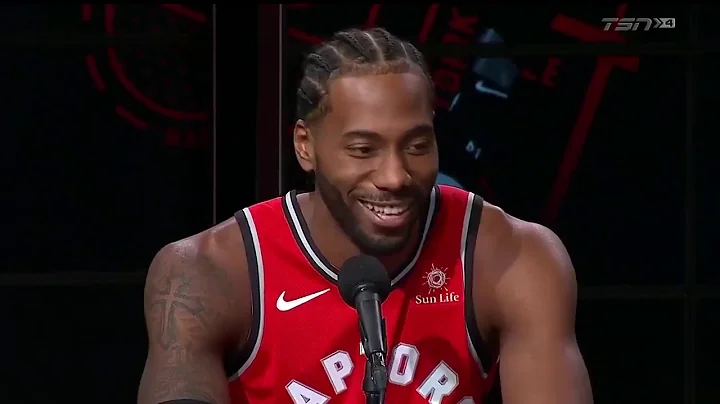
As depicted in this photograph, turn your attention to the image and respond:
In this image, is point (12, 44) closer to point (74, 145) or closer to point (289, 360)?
point (74, 145)

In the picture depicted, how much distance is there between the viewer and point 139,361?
390cm

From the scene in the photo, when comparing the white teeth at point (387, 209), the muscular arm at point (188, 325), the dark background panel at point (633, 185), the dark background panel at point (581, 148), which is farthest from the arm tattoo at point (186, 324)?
the dark background panel at point (633, 185)

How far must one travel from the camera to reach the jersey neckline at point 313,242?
2291 mm

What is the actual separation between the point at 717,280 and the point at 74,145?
5.94 ft

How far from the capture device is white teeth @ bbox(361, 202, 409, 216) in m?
2.13

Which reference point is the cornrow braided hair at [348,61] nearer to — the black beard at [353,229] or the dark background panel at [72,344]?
the black beard at [353,229]

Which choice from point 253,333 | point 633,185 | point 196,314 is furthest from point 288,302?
point 633,185

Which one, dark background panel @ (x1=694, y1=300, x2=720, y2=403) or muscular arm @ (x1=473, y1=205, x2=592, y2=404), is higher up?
muscular arm @ (x1=473, y1=205, x2=592, y2=404)

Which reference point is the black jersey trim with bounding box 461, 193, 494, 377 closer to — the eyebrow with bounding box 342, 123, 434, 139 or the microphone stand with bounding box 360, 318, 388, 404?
the eyebrow with bounding box 342, 123, 434, 139

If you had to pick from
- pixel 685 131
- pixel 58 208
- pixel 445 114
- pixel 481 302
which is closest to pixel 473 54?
pixel 445 114

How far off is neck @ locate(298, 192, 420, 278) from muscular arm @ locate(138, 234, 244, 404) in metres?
Answer: 0.18

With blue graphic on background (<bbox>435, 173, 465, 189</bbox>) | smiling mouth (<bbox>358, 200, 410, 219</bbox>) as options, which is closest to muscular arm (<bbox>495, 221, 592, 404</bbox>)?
smiling mouth (<bbox>358, 200, 410, 219</bbox>)

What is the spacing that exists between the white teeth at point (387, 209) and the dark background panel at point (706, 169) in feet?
5.92

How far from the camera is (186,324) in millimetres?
2129
